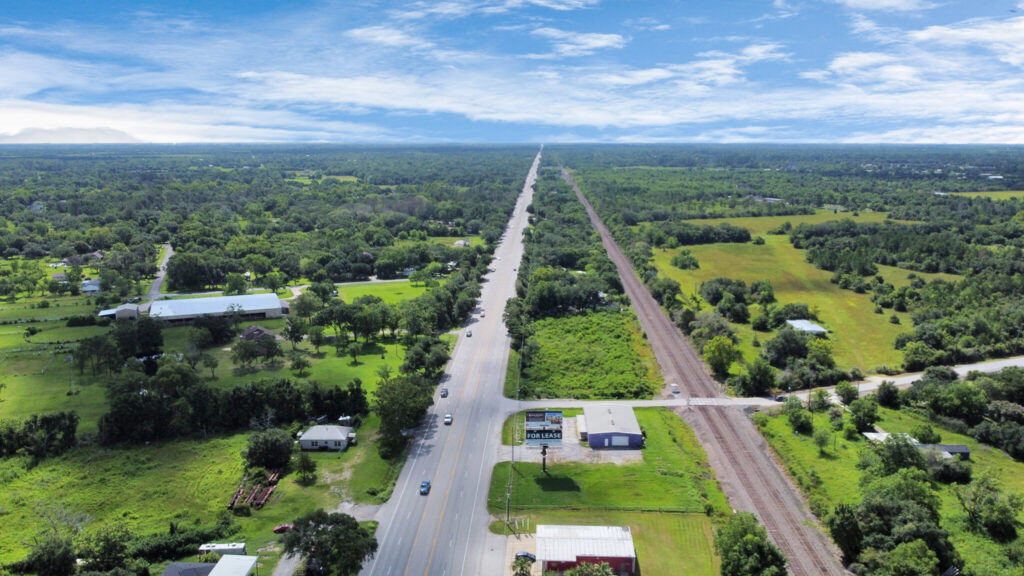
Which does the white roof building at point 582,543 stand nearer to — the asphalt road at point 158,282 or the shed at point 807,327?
the shed at point 807,327

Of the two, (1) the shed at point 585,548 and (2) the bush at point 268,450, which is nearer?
(1) the shed at point 585,548

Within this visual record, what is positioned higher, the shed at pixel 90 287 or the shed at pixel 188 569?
the shed at pixel 90 287

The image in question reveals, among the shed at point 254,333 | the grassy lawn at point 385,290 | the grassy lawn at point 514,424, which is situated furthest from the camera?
the grassy lawn at point 385,290

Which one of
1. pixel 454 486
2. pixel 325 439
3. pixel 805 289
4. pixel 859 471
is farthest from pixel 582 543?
pixel 805 289

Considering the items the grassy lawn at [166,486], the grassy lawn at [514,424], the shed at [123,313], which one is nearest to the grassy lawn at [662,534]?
the grassy lawn at [514,424]

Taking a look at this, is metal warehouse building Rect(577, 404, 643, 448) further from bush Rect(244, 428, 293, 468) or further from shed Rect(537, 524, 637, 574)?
bush Rect(244, 428, 293, 468)

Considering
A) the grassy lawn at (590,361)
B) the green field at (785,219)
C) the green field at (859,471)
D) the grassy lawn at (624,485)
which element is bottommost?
the grassy lawn at (624,485)
